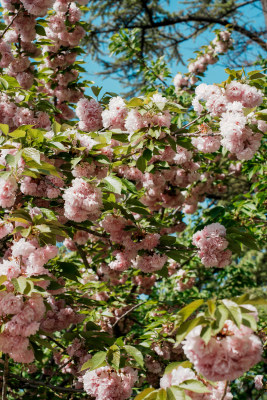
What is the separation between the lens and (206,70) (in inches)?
249

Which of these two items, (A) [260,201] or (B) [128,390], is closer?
(B) [128,390]

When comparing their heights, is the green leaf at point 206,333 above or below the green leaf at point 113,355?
above

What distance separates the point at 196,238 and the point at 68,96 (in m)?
2.29

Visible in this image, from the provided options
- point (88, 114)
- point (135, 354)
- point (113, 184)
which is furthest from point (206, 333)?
point (88, 114)

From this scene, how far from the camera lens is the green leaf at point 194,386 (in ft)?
4.41

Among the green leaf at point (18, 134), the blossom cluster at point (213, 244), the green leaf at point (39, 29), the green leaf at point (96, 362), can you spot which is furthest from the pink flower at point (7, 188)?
the green leaf at point (39, 29)

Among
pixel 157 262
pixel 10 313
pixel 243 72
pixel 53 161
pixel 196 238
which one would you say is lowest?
pixel 157 262

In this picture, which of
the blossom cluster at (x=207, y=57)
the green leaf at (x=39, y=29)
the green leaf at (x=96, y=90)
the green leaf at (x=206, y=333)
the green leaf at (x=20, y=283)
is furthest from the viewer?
the blossom cluster at (x=207, y=57)

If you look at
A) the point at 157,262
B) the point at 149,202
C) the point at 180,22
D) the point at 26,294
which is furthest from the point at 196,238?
the point at 180,22

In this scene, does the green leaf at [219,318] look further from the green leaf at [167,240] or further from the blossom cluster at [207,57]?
the blossom cluster at [207,57]

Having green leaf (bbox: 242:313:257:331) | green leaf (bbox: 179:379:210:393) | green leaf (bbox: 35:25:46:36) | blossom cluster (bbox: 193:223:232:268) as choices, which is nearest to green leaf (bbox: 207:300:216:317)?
green leaf (bbox: 242:313:257:331)

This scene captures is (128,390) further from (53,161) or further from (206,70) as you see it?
(206,70)

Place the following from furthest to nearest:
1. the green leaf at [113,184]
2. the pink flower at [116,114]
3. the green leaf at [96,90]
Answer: the green leaf at [96,90] → the pink flower at [116,114] → the green leaf at [113,184]

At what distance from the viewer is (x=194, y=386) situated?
137cm
